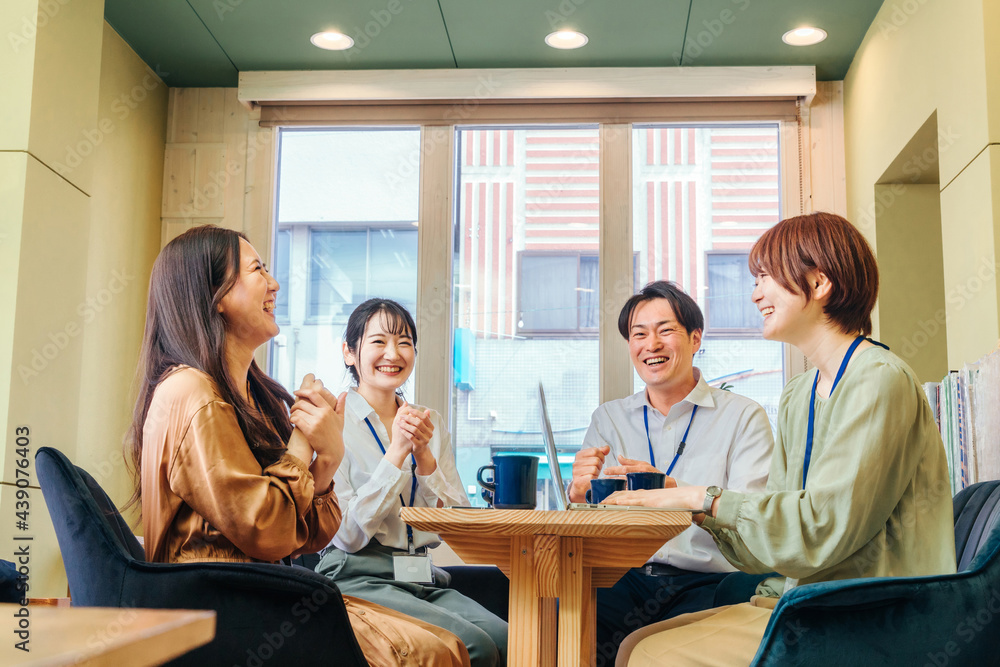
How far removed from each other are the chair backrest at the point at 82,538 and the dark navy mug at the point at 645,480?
0.95m

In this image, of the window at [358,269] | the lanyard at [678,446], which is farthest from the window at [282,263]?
the lanyard at [678,446]

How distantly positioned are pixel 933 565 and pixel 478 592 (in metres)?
1.54

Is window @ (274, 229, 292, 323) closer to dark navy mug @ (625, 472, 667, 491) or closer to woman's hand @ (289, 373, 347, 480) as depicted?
woman's hand @ (289, 373, 347, 480)

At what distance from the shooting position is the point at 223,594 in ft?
4.63

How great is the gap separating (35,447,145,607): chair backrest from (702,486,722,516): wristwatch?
997 mm

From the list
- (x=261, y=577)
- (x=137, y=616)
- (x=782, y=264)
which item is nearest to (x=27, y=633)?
(x=137, y=616)

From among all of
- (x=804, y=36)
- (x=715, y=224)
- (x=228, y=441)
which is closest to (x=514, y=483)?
(x=228, y=441)

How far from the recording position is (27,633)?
540 millimetres

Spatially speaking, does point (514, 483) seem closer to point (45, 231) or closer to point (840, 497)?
point (840, 497)

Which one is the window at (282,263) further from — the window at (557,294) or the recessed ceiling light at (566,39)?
the recessed ceiling light at (566,39)

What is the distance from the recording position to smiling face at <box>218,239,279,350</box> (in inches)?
72.4

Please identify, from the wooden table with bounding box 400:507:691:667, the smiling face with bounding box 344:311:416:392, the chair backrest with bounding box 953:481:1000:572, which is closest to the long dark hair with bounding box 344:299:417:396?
the smiling face with bounding box 344:311:416:392

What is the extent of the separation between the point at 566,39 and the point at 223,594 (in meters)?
3.20

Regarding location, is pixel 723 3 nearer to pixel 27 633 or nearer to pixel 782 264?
pixel 782 264
